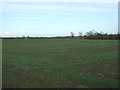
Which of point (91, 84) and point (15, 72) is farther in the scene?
point (15, 72)

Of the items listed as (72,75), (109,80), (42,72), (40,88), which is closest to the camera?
(40,88)

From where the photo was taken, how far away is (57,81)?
1041 cm

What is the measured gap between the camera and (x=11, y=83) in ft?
33.3

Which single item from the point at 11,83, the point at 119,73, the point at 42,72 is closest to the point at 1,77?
the point at 11,83

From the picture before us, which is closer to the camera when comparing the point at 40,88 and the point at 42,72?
the point at 40,88

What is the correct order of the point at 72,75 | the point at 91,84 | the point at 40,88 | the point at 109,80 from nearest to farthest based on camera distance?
the point at 40,88 < the point at 91,84 < the point at 109,80 < the point at 72,75

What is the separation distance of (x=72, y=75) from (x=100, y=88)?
8.65 feet

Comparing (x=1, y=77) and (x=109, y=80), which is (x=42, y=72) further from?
(x=109, y=80)

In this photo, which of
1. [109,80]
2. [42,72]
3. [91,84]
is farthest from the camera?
[42,72]

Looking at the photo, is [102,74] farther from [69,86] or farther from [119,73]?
[69,86]

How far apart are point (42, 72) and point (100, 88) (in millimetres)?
4224

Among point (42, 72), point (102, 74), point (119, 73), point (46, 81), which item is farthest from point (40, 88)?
point (119, 73)

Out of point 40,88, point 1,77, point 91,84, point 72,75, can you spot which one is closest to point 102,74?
point 72,75

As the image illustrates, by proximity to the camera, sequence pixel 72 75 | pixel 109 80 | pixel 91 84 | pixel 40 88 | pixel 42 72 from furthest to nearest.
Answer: pixel 42 72
pixel 72 75
pixel 109 80
pixel 91 84
pixel 40 88
